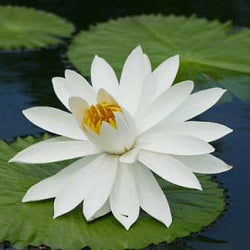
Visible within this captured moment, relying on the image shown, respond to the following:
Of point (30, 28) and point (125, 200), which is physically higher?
point (125, 200)

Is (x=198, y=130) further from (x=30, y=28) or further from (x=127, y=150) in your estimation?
(x=30, y=28)

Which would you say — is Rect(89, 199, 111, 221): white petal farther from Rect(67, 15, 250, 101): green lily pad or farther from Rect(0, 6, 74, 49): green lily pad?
Rect(0, 6, 74, 49): green lily pad

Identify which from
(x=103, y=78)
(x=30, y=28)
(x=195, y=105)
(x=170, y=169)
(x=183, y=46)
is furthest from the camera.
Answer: (x=30, y=28)

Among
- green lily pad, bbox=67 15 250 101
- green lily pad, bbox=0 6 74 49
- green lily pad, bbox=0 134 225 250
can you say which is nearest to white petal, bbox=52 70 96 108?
green lily pad, bbox=0 134 225 250

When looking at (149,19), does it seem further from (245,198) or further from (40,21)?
(245,198)

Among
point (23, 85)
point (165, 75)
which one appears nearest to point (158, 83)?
point (165, 75)

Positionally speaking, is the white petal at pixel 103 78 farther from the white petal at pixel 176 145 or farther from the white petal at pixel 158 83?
the white petal at pixel 176 145
